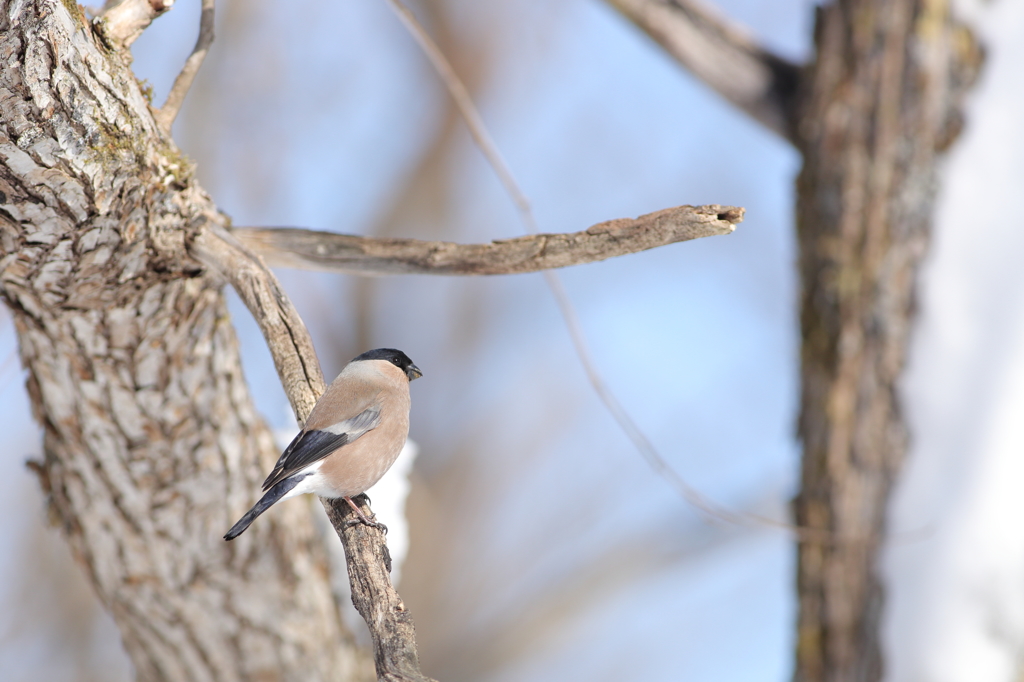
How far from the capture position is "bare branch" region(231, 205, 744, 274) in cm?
122

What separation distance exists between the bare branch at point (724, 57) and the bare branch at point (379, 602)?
2.27m

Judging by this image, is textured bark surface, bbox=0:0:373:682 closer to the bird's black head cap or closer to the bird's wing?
the bird's black head cap

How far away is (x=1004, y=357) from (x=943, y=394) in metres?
0.22

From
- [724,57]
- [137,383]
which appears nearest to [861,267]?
[724,57]

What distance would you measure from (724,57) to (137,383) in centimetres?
235

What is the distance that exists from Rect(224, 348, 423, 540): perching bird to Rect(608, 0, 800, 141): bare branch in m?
2.16

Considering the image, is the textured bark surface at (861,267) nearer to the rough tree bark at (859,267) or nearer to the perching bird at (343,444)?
the rough tree bark at (859,267)

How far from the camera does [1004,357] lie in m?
2.42

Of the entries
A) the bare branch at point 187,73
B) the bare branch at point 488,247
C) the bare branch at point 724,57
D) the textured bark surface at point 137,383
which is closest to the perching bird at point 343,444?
the bare branch at point 488,247

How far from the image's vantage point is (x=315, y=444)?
112cm

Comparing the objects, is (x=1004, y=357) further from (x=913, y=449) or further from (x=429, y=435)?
(x=429, y=435)

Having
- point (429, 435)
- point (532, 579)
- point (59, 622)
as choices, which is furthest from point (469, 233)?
point (59, 622)

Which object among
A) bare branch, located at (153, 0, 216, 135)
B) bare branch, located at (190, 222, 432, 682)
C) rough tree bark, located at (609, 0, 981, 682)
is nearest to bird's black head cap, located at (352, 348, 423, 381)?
bare branch, located at (190, 222, 432, 682)

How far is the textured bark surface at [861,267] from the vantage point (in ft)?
8.27
